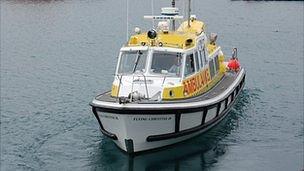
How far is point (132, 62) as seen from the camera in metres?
24.9

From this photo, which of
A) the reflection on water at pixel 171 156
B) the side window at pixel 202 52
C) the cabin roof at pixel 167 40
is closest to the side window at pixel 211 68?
the side window at pixel 202 52

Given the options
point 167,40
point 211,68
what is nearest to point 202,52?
point 211,68

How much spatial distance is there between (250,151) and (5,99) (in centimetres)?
1623

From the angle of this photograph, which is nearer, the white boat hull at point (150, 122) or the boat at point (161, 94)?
the white boat hull at point (150, 122)

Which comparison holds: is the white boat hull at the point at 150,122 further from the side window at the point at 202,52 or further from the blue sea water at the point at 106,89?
the side window at the point at 202,52

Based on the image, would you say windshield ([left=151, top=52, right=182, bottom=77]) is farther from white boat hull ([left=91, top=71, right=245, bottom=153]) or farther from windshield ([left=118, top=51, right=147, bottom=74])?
white boat hull ([left=91, top=71, right=245, bottom=153])

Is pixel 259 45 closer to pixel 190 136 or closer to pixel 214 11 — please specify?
pixel 214 11

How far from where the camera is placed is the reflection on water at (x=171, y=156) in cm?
2278

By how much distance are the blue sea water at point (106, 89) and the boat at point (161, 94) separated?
0.90 meters

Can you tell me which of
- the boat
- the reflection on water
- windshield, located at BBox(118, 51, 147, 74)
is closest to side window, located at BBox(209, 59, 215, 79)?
the boat

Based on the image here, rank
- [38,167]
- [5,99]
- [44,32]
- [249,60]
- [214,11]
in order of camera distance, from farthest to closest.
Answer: [214,11] → [44,32] → [249,60] → [5,99] → [38,167]

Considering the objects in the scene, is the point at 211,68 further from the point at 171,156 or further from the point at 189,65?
the point at 171,156

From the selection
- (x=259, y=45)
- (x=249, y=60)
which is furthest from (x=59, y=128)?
(x=259, y=45)

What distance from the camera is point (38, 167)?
2286cm
